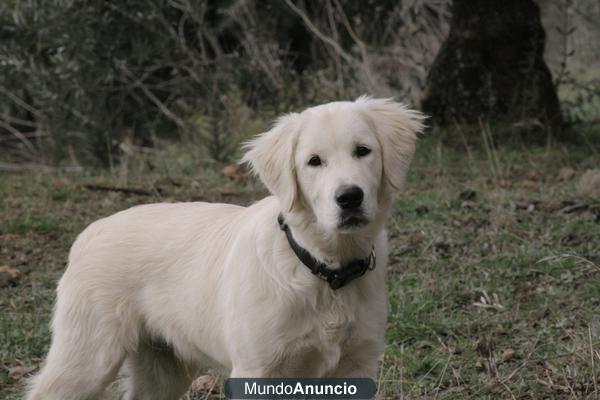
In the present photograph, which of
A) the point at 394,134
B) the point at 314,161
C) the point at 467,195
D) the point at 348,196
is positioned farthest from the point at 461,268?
the point at 348,196

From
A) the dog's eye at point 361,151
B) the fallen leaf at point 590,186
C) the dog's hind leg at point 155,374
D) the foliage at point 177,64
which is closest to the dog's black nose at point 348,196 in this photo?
the dog's eye at point 361,151

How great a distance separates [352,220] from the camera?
11.2ft

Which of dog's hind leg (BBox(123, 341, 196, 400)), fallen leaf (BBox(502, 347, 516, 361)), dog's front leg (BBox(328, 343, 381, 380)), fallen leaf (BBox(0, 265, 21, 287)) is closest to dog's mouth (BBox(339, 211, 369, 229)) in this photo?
dog's front leg (BBox(328, 343, 381, 380))

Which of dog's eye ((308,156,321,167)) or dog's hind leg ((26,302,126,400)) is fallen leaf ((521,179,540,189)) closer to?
dog's eye ((308,156,321,167))

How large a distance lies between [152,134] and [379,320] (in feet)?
26.6

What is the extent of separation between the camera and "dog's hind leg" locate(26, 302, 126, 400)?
13.1ft

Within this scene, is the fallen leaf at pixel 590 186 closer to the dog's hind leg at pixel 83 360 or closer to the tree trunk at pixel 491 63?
the tree trunk at pixel 491 63

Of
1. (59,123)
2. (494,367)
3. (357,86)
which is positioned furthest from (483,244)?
(59,123)

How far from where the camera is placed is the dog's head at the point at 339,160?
11.2ft

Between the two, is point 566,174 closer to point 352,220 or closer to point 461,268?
point 461,268

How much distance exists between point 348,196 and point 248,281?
1.82ft

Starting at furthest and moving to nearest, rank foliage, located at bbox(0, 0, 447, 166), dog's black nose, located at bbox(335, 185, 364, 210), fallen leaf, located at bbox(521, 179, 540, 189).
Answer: foliage, located at bbox(0, 0, 447, 166)
fallen leaf, located at bbox(521, 179, 540, 189)
dog's black nose, located at bbox(335, 185, 364, 210)

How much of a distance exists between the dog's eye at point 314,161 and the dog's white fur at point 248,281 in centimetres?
2

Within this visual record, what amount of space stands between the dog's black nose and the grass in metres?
1.13
